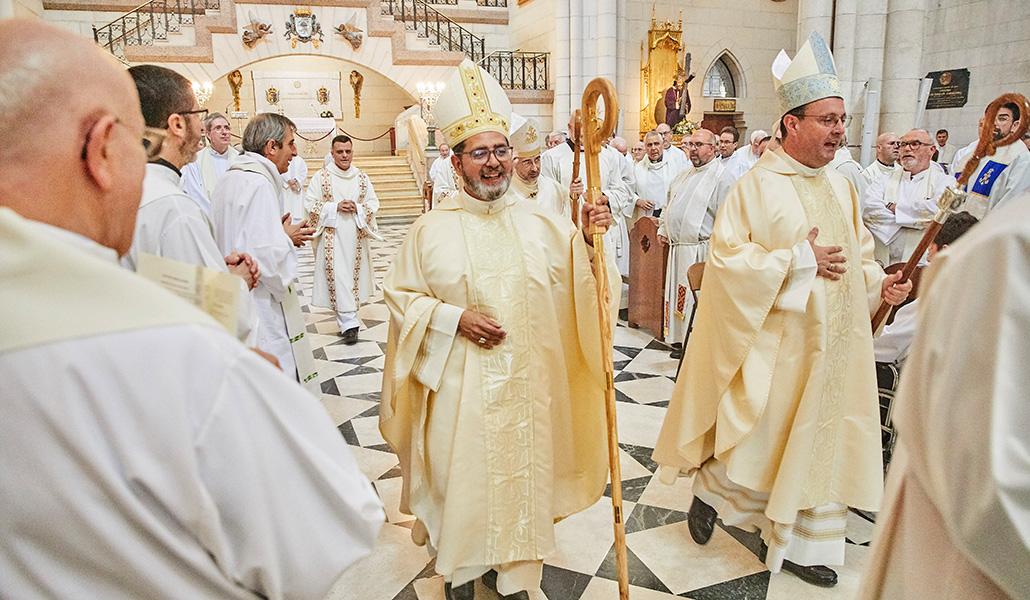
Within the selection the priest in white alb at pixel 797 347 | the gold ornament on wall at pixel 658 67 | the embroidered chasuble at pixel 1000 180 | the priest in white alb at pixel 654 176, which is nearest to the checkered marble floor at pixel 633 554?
the priest in white alb at pixel 797 347

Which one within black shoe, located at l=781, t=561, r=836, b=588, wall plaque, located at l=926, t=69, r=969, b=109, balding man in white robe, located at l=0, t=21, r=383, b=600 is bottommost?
black shoe, located at l=781, t=561, r=836, b=588

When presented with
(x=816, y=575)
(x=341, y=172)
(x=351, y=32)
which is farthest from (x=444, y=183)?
(x=351, y=32)

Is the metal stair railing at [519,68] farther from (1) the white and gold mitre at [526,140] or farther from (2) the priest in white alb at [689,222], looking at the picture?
(1) the white and gold mitre at [526,140]

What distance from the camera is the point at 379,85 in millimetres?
21219

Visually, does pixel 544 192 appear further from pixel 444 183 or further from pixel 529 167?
pixel 444 183

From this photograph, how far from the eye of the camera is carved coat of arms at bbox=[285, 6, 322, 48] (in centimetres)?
1529

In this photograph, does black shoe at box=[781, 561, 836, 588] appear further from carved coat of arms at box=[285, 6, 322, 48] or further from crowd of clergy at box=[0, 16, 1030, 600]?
carved coat of arms at box=[285, 6, 322, 48]

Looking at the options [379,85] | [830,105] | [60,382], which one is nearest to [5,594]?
[60,382]

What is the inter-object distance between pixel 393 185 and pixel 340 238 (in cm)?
1103

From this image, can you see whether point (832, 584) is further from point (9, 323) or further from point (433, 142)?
point (433, 142)

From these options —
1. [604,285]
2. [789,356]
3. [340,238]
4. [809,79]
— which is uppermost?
[809,79]

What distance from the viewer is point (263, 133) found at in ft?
12.0

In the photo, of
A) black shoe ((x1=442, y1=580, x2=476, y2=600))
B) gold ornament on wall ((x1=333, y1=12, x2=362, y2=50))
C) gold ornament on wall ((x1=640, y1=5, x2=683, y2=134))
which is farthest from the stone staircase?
black shoe ((x1=442, y1=580, x2=476, y2=600))

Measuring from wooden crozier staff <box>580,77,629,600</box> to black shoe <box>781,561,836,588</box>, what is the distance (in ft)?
2.76
